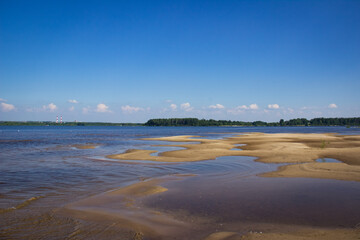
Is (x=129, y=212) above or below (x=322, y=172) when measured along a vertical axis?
below

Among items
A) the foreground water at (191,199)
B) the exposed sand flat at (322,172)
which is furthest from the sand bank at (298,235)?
the exposed sand flat at (322,172)

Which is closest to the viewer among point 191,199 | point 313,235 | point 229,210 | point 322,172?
point 313,235

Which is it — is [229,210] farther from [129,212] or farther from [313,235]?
[129,212]


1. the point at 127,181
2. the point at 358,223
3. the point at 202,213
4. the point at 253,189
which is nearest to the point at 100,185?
the point at 127,181

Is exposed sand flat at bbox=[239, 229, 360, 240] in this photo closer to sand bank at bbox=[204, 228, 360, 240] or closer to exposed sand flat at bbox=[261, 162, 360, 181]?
sand bank at bbox=[204, 228, 360, 240]

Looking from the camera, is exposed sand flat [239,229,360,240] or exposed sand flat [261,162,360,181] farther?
exposed sand flat [261,162,360,181]

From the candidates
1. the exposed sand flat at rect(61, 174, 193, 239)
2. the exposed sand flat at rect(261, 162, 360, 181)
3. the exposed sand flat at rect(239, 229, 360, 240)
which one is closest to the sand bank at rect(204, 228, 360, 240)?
the exposed sand flat at rect(239, 229, 360, 240)

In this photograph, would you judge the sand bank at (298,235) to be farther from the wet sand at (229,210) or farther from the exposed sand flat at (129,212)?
the exposed sand flat at (129,212)

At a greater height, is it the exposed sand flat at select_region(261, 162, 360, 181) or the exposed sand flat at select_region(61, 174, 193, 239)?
the exposed sand flat at select_region(261, 162, 360, 181)

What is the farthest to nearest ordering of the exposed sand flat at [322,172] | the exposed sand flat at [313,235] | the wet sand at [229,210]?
the exposed sand flat at [322,172] → the wet sand at [229,210] → the exposed sand flat at [313,235]

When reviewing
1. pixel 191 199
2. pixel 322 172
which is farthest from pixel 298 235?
pixel 322 172

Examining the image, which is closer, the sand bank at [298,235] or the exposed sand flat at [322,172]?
the sand bank at [298,235]

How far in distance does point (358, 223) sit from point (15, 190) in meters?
13.8

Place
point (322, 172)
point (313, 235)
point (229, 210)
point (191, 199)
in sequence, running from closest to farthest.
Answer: point (313, 235) < point (229, 210) < point (191, 199) < point (322, 172)
